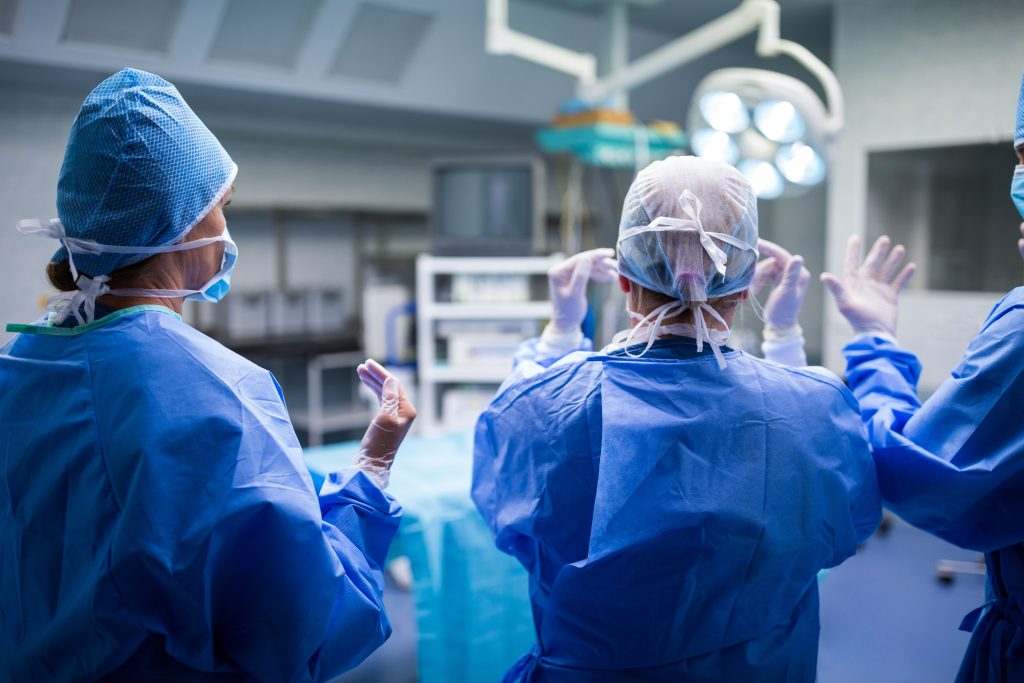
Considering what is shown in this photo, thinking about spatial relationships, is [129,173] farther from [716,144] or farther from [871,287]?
[716,144]

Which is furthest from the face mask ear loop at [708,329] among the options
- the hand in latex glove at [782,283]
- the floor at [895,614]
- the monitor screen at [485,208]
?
the monitor screen at [485,208]

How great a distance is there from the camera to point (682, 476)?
1.04 m

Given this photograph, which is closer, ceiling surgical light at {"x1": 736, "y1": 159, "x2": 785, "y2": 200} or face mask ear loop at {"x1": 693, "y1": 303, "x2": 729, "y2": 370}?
face mask ear loop at {"x1": 693, "y1": 303, "x2": 729, "y2": 370}

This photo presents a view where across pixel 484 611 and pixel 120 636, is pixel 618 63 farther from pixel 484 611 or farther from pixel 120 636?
pixel 120 636

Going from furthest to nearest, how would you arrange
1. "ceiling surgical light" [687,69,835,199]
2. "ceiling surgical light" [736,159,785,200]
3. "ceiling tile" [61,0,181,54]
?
1. "ceiling tile" [61,0,181,54]
2. "ceiling surgical light" [736,159,785,200]
3. "ceiling surgical light" [687,69,835,199]

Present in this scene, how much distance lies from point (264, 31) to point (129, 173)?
8.04 ft

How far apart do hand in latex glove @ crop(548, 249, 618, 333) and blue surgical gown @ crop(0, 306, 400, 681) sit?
577mm

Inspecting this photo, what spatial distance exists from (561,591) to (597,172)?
4.43 metres

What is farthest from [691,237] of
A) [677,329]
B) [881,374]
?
[881,374]

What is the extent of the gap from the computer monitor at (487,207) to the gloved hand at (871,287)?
6.37 ft

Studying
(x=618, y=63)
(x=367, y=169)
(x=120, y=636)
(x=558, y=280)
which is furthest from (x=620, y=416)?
(x=367, y=169)

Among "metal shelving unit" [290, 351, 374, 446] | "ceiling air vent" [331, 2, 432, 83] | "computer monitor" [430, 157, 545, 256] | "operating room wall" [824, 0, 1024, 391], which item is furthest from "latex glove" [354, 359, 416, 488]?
"metal shelving unit" [290, 351, 374, 446]

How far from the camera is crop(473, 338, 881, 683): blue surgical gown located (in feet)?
3.39

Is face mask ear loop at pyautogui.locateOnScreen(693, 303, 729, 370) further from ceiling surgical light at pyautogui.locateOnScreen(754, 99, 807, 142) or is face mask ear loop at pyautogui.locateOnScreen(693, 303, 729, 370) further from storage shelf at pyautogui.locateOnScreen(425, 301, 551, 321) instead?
storage shelf at pyautogui.locateOnScreen(425, 301, 551, 321)
